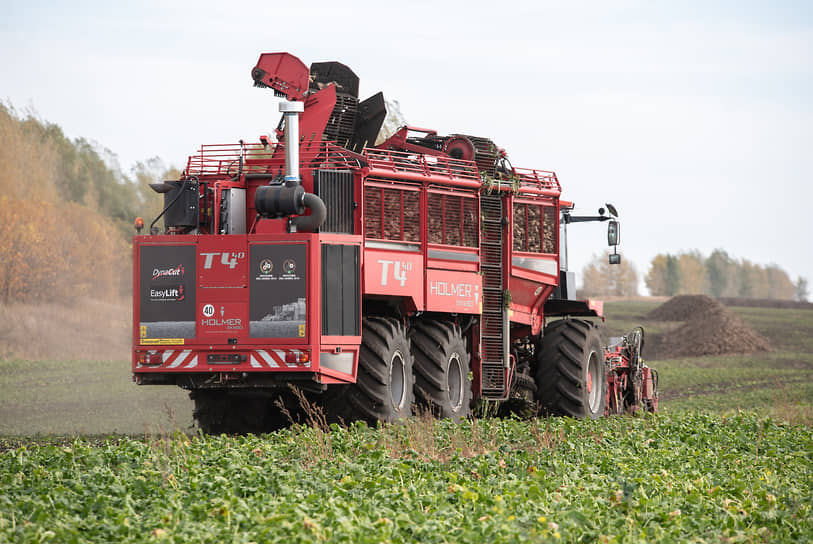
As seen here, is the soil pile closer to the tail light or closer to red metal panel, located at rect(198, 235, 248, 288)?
the tail light

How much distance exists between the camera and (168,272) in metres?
13.3

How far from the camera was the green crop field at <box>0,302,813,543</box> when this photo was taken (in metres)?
7.33

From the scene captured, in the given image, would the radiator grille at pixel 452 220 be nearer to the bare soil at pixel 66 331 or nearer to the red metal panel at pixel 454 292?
the red metal panel at pixel 454 292

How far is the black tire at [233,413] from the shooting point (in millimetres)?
15117

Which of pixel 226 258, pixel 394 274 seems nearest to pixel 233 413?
pixel 226 258

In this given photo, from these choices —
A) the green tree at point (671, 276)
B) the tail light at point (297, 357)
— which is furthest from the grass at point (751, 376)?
the green tree at point (671, 276)

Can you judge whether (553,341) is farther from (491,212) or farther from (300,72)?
(300,72)

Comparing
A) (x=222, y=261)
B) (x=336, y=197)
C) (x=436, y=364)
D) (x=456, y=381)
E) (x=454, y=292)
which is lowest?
(x=456, y=381)

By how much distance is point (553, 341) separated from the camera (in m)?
17.8

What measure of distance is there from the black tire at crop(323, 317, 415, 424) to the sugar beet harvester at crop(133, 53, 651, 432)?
18mm

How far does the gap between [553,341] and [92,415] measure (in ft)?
29.8

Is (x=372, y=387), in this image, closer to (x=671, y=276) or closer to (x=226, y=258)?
(x=226, y=258)

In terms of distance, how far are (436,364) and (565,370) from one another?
3208mm

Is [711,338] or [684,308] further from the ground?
[684,308]
